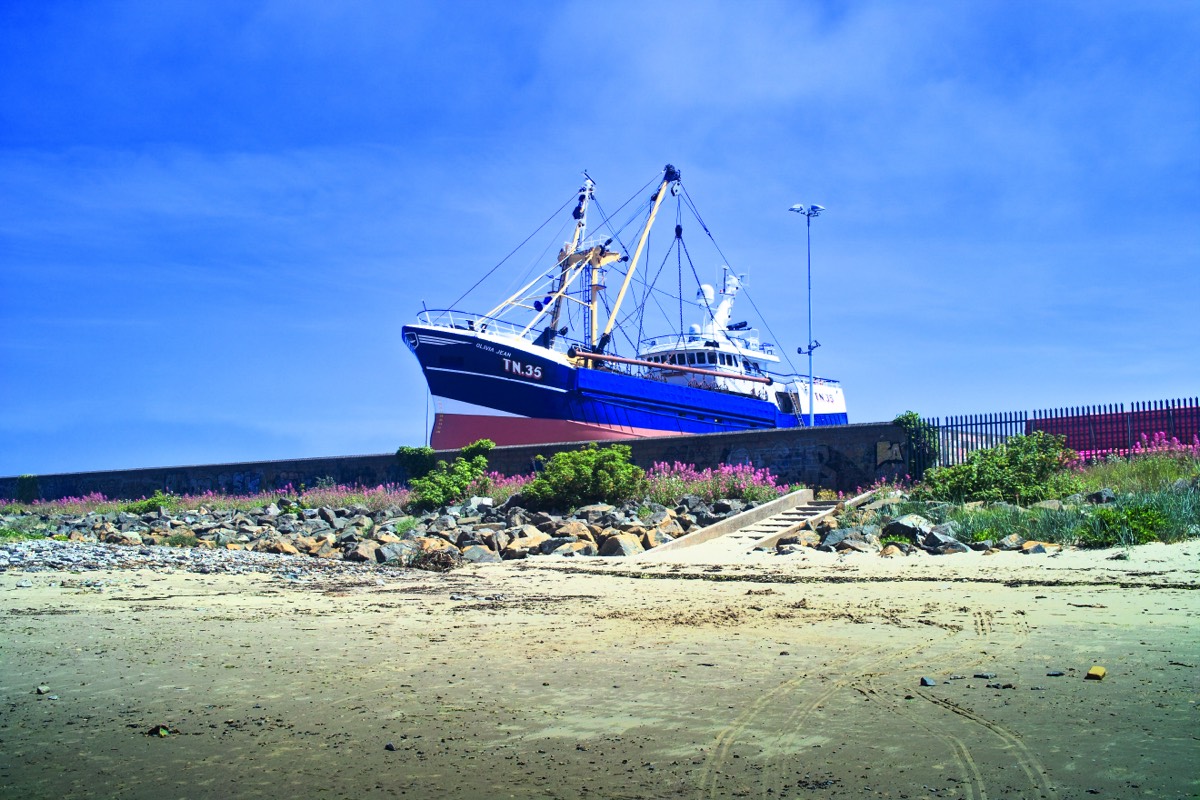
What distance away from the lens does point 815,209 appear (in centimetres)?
3512

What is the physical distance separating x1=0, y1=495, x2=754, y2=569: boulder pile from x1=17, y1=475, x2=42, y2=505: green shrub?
16390 millimetres

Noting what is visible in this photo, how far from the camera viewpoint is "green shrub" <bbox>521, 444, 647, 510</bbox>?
19.4 meters

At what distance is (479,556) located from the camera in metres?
13.2

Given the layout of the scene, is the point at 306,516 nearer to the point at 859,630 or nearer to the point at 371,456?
the point at 371,456

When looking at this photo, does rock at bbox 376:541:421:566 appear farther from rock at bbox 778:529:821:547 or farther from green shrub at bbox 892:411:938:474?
green shrub at bbox 892:411:938:474

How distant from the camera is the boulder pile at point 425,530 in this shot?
13.4m

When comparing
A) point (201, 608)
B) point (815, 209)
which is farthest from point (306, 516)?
point (815, 209)

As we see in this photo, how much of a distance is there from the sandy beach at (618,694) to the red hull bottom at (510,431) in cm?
2960

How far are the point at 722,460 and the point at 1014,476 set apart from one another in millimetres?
7891

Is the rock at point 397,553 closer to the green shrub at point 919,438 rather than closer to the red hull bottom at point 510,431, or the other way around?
the green shrub at point 919,438

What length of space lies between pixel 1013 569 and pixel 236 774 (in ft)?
25.7

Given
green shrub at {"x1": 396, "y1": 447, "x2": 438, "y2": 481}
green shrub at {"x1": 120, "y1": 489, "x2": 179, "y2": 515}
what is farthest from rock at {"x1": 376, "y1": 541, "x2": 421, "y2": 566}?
green shrub at {"x1": 120, "y1": 489, "x2": 179, "y2": 515}

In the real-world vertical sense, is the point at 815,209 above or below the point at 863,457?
above

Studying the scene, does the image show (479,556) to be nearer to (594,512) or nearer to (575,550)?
(575,550)
